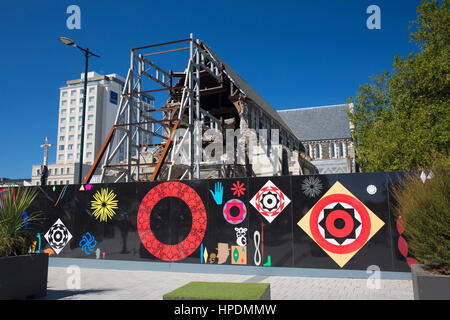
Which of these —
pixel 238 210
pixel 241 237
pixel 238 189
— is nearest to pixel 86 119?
pixel 238 189

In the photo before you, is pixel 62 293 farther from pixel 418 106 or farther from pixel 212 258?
pixel 418 106

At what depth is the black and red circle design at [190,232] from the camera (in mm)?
11211

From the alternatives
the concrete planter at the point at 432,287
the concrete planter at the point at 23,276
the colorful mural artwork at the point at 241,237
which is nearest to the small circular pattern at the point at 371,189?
the colorful mural artwork at the point at 241,237

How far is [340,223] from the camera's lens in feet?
32.5

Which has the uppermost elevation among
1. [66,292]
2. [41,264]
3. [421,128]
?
[421,128]

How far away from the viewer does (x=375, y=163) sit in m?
23.0

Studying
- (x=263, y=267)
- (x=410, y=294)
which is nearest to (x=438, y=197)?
(x=410, y=294)

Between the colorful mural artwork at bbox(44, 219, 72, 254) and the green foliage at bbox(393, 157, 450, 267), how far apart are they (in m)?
11.2

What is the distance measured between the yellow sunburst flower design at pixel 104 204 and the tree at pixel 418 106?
54.8 feet

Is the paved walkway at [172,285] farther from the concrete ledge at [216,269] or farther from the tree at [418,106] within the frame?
the tree at [418,106]

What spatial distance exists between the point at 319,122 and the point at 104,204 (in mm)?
56097

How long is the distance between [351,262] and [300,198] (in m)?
2.23

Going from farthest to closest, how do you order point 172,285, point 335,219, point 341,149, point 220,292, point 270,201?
point 341,149 → point 270,201 → point 335,219 → point 172,285 → point 220,292
